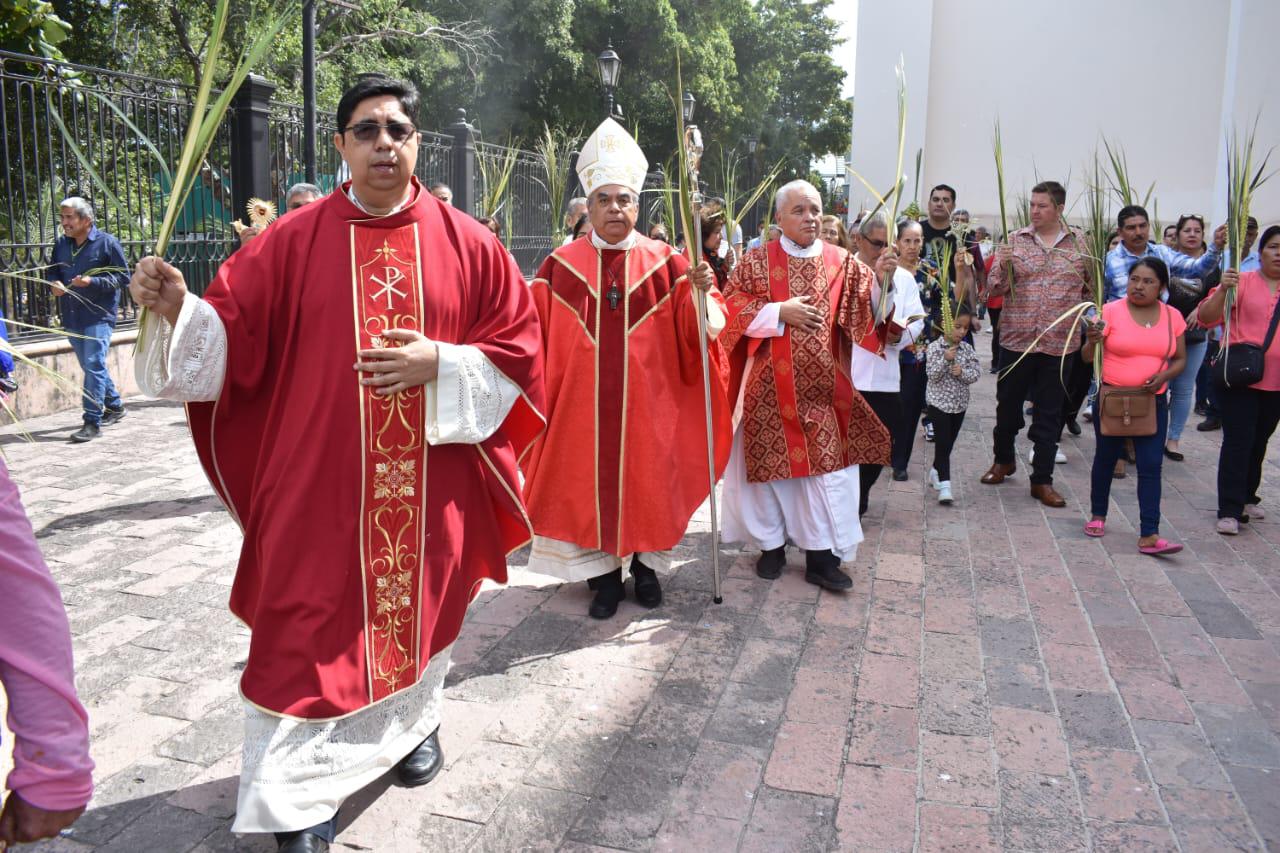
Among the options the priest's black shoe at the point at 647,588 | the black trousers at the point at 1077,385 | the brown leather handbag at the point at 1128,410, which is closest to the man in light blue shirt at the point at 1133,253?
the black trousers at the point at 1077,385

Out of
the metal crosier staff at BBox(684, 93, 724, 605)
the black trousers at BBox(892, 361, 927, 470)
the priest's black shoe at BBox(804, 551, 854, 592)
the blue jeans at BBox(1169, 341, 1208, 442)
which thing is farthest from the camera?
the blue jeans at BBox(1169, 341, 1208, 442)

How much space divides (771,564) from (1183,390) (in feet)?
13.6

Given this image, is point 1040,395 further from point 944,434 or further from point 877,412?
point 877,412

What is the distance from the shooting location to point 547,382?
4.60 m

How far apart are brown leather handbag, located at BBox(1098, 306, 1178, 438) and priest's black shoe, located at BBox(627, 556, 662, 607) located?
2.71 m

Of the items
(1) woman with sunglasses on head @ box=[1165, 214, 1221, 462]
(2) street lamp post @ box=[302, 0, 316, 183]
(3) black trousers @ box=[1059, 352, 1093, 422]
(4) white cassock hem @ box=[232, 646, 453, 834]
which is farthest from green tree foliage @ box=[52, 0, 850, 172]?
(4) white cassock hem @ box=[232, 646, 453, 834]

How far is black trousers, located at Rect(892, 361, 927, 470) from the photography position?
23.1ft

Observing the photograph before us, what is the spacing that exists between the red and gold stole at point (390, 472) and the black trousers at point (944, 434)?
437cm

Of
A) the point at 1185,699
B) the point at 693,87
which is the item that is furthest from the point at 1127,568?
the point at 693,87

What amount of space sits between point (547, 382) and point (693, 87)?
2719 centimetres

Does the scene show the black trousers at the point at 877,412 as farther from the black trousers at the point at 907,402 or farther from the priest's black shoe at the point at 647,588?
the priest's black shoe at the point at 647,588

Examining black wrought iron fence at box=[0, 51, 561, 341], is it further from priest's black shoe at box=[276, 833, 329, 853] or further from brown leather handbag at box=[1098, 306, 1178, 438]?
priest's black shoe at box=[276, 833, 329, 853]

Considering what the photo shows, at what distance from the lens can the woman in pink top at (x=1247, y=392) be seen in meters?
5.86

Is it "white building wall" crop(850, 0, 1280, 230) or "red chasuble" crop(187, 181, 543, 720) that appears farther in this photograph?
"white building wall" crop(850, 0, 1280, 230)
